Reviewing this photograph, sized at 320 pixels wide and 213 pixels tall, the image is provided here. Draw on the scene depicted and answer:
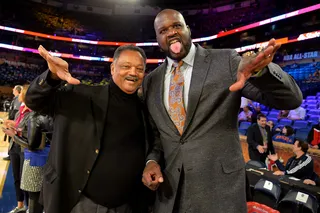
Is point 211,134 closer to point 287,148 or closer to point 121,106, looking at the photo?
point 121,106

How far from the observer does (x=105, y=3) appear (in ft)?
77.5

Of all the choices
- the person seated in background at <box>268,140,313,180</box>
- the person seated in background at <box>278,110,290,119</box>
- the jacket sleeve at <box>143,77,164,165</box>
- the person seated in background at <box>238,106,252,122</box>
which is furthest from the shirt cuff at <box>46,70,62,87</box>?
the person seated in background at <box>278,110,290,119</box>

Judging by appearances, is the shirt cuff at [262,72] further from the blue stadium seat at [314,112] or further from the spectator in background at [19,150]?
the blue stadium seat at [314,112]

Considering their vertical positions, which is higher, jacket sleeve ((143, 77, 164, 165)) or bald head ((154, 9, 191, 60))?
bald head ((154, 9, 191, 60))

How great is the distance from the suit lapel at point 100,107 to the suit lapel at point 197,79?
49 centimetres

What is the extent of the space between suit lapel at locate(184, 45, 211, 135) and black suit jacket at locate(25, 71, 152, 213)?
20.1 inches

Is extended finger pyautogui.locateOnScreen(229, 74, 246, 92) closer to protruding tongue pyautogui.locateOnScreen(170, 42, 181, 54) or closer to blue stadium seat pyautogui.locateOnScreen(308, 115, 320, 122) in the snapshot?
protruding tongue pyautogui.locateOnScreen(170, 42, 181, 54)

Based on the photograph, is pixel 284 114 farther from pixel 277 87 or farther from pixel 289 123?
pixel 277 87

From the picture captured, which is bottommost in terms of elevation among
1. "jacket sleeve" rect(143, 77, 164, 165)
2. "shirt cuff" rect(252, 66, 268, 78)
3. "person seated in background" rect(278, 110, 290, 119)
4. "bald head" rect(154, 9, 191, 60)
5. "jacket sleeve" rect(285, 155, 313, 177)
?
"jacket sleeve" rect(285, 155, 313, 177)

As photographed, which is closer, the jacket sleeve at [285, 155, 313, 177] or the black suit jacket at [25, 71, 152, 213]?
the black suit jacket at [25, 71, 152, 213]

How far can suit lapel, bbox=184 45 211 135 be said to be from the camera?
4.17ft

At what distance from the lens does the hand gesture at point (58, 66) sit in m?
1.24

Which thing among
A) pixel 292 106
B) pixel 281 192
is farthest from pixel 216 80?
pixel 281 192

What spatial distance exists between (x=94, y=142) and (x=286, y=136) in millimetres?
5172
